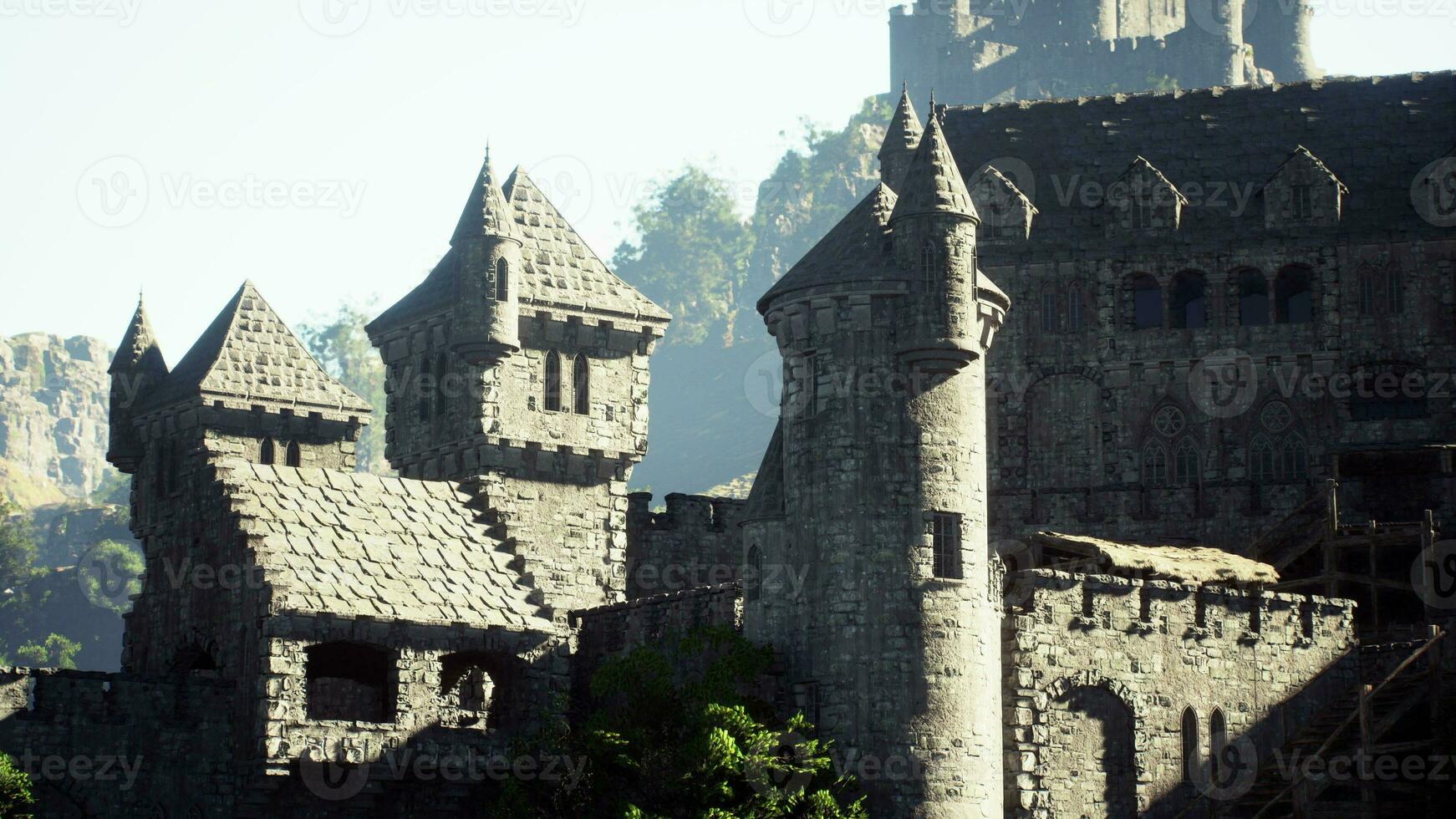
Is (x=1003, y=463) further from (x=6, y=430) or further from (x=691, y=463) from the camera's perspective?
(x=6, y=430)

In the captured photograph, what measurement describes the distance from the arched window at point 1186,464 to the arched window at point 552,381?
53.7 feet

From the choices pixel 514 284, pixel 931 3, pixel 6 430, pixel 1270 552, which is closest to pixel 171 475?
pixel 514 284

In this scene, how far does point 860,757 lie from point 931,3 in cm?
11797

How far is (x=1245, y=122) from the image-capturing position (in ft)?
212

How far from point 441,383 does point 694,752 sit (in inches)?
617

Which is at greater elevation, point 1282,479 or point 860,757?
point 1282,479

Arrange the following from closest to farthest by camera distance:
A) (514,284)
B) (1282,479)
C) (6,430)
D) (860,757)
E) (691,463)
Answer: (860,757), (514,284), (1282,479), (691,463), (6,430)

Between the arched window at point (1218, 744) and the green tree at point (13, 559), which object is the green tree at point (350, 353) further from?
the arched window at point (1218, 744)

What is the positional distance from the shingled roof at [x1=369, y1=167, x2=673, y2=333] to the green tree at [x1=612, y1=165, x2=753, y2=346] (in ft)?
425

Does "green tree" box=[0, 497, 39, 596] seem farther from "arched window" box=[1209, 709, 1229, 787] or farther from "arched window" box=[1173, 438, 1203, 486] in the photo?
"arched window" box=[1209, 709, 1229, 787]

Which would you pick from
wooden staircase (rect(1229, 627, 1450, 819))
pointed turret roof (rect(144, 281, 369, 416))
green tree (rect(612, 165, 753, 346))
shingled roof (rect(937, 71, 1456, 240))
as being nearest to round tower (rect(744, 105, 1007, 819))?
wooden staircase (rect(1229, 627, 1450, 819))

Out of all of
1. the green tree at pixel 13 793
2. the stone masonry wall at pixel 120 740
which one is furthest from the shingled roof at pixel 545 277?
the green tree at pixel 13 793

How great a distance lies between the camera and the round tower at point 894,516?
44.1m

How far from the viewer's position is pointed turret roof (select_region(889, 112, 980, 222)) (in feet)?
149
